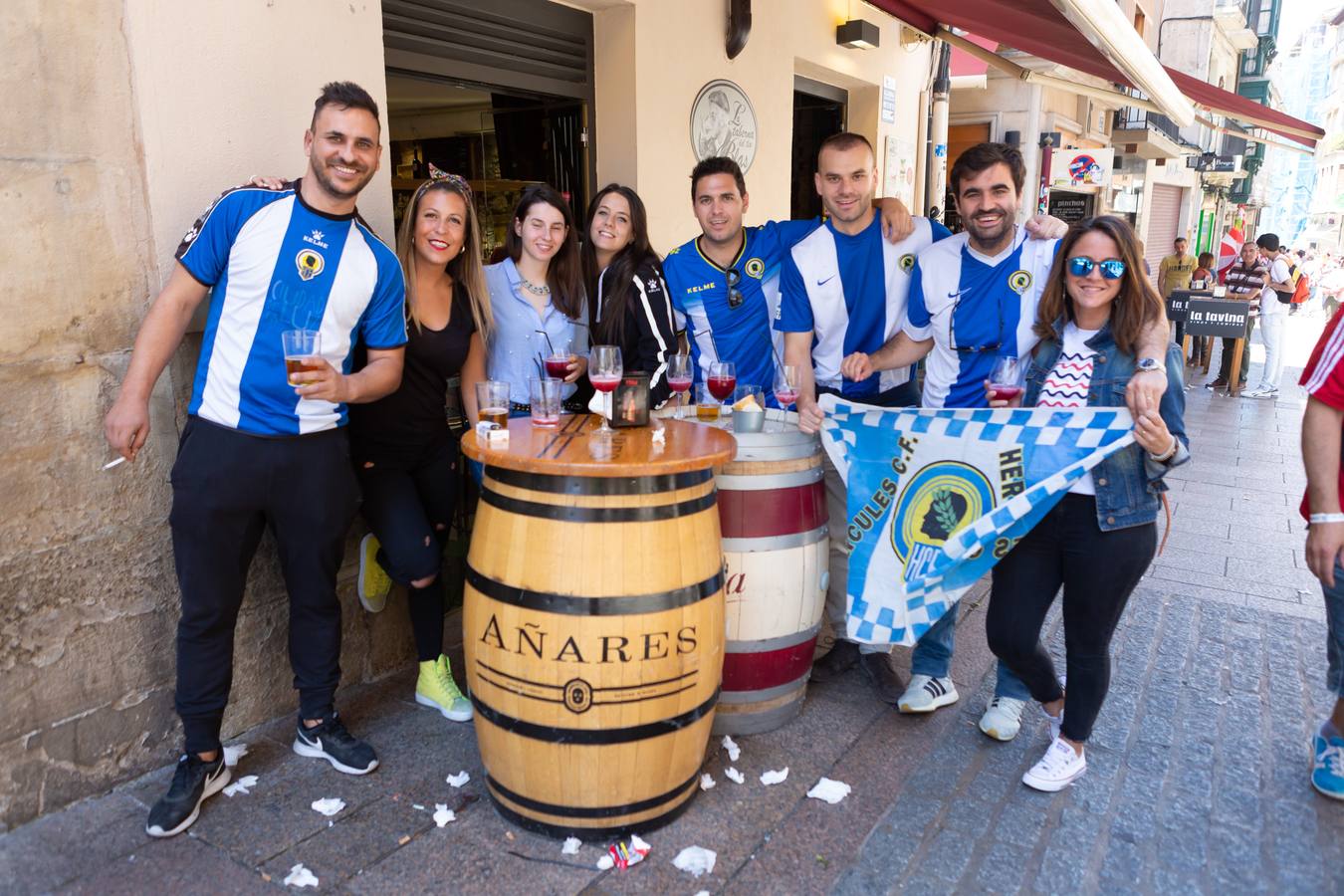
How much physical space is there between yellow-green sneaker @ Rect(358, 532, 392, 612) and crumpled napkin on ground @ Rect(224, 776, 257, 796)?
27.8 inches

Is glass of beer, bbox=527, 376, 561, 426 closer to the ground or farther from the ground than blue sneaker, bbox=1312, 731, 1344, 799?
farther from the ground

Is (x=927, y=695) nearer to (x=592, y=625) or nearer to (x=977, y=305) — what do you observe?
(x=977, y=305)

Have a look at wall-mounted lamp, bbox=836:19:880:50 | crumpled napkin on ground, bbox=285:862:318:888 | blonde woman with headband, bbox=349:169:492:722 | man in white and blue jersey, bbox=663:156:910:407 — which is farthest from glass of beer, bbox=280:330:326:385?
wall-mounted lamp, bbox=836:19:880:50

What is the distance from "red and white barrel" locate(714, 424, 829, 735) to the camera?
2.97 metres

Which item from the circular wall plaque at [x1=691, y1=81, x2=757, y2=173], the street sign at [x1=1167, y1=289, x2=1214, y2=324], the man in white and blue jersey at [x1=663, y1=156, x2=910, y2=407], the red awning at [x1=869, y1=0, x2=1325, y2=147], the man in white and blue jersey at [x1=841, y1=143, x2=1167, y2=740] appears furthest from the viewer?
the street sign at [x1=1167, y1=289, x2=1214, y2=324]

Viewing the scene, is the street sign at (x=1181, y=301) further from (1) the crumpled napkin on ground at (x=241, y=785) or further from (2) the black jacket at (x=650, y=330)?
(1) the crumpled napkin on ground at (x=241, y=785)

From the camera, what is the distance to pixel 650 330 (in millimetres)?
3629

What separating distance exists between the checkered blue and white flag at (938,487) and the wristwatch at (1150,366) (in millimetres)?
130

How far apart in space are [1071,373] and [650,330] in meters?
1.53

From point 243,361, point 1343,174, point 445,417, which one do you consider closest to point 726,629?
point 445,417

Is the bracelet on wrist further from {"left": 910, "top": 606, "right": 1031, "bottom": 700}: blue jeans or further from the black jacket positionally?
the black jacket

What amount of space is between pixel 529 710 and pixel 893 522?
55.9 inches

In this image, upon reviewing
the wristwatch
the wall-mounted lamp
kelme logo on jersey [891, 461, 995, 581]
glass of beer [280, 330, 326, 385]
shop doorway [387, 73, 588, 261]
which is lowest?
kelme logo on jersey [891, 461, 995, 581]

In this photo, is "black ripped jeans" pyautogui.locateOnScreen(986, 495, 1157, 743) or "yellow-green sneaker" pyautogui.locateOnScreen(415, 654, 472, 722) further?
"yellow-green sneaker" pyautogui.locateOnScreen(415, 654, 472, 722)
